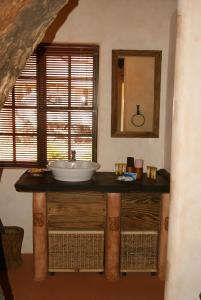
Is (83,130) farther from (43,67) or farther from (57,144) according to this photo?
(43,67)

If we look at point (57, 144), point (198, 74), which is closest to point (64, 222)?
point (57, 144)

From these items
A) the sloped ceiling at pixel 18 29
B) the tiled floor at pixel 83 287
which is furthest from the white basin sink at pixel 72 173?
the sloped ceiling at pixel 18 29

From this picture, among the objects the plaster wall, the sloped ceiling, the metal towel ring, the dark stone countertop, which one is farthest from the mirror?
the sloped ceiling

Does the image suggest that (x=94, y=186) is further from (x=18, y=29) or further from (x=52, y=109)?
(x=18, y=29)

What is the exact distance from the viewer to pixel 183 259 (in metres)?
1.54

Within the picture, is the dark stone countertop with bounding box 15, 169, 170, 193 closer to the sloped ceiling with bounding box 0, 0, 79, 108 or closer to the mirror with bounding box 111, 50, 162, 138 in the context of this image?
the mirror with bounding box 111, 50, 162, 138

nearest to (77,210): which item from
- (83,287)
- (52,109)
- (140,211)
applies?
(140,211)

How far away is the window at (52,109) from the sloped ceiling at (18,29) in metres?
2.07

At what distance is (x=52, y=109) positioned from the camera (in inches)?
123

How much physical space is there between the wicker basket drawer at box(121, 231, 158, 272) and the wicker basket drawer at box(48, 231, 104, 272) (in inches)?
8.4

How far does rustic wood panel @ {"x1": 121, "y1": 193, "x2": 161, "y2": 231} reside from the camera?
2.73 m

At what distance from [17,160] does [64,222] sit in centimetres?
90

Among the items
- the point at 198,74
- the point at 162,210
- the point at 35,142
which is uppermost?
the point at 198,74

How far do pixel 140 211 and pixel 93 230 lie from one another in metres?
0.46
